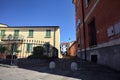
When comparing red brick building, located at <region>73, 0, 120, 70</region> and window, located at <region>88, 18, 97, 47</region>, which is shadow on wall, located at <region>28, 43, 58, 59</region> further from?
red brick building, located at <region>73, 0, 120, 70</region>

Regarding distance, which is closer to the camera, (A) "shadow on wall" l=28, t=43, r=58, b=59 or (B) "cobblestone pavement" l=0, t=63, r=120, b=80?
(B) "cobblestone pavement" l=0, t=63, r=120, b=80

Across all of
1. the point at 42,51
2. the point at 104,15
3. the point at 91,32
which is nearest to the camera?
the point at 104,15

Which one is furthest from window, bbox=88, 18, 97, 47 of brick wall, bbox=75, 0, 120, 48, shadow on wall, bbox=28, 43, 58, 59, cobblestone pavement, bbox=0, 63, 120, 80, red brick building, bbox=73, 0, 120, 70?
cobblestone pavement, bbox=0, 63, 120, 80

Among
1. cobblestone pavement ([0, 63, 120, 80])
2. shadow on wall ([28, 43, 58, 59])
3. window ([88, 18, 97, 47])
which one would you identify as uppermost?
window ([88, 18, 97, 47])

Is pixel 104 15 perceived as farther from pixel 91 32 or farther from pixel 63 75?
pixel 63 75

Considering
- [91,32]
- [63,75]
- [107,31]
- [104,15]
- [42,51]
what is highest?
[104,15]

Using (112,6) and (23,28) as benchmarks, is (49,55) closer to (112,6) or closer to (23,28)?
(112,6)

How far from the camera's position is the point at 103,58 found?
869 cm

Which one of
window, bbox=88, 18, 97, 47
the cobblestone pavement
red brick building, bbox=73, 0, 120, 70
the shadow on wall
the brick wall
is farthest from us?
the shadow on wall

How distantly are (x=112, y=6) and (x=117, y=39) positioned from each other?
198 cm

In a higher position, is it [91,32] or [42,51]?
[91,32]

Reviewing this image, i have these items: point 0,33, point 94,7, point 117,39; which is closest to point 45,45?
point 94,7

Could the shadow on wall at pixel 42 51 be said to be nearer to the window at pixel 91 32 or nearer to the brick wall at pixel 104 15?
the window at pixel 91 32

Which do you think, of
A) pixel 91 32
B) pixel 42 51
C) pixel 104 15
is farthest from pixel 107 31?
pixel 42 51
